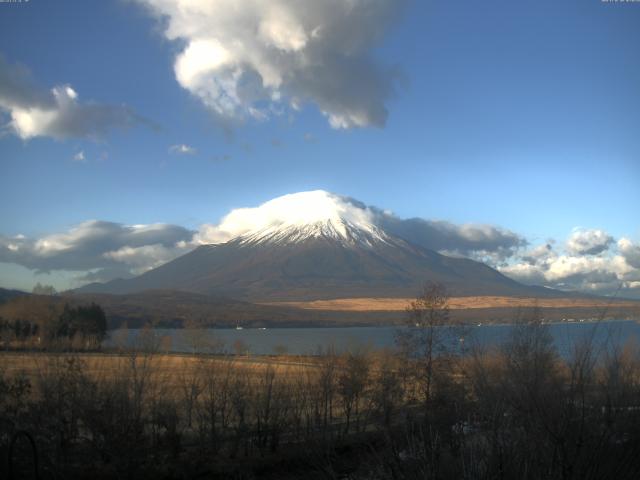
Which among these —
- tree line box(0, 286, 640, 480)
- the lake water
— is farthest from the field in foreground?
the lake water

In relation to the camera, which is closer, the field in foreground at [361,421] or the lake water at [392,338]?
the field in foreground at [361,421]

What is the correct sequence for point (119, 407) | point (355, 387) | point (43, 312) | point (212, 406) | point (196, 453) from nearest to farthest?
point (119, 407) < point (196, 453) < point (212, 406) < point (355, 387) < point (43, 312)

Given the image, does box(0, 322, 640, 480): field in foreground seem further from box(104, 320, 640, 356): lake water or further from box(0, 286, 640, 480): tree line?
box(104, 320, 640, 356): lake water

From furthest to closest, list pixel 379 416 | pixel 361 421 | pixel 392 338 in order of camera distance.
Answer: pixel 392 338 < pixel 361 421 < pixel 379 416

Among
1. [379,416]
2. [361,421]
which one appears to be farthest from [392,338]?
[379,416]

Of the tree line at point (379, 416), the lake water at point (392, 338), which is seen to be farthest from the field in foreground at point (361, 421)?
the lake water at point (392, 338)

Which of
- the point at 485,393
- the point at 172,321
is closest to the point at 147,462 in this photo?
the point at 485,393

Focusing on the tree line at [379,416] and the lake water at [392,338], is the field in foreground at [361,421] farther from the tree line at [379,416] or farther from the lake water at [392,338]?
the lake water at [392,338]

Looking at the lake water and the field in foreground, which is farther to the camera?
the lake water

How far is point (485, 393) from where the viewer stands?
7.81 metres

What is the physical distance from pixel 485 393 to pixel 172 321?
560 feet

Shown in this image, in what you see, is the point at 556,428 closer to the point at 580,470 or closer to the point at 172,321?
the point at 580,470

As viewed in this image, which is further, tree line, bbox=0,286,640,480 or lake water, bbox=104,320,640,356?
lake water, bbox=104,320,640,356

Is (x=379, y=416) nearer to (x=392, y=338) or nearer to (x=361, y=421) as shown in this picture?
(x=361, y=421)
